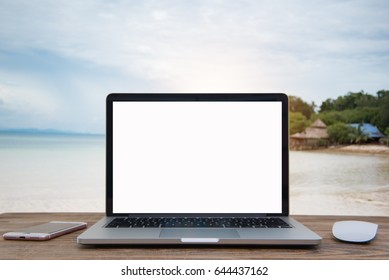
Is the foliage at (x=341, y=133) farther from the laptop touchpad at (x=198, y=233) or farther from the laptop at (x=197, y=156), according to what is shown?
the laptop touchpad at (x=198, y=233)

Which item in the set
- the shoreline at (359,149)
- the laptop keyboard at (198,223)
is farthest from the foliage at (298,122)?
the laptop keyboard at (198,223)

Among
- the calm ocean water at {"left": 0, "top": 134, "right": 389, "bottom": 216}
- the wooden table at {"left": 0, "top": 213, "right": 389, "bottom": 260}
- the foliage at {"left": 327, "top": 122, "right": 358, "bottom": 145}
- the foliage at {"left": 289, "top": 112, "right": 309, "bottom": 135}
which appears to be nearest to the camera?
the wooden table at {"left": 0, "top": 213, "right": 389, "bottom": 260}

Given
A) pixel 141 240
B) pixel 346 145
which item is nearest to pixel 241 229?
pixel 141 240

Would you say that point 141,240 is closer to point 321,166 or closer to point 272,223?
point 272,223

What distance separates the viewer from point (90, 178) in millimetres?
3145

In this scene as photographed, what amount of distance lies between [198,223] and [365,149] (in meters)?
2.14

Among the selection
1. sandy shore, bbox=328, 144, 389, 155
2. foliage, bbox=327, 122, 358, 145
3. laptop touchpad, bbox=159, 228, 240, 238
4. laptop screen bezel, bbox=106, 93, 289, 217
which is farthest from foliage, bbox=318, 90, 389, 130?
laptop touchpad, bbox=159, 228, 240, 238

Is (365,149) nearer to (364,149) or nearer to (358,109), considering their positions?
(364,149)

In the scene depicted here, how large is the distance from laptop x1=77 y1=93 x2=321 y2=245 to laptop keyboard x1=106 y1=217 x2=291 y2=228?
0.04m

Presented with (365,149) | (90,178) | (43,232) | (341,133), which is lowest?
(90,178)

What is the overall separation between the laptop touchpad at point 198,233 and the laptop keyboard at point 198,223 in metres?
0.04

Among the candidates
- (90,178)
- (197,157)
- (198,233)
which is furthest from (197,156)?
(90,178)

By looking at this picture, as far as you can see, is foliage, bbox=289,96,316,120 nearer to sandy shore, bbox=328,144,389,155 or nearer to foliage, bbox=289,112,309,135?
foliage, bbox=289,112,309,135

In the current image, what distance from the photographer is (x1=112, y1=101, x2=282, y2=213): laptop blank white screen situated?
109 centimetres
